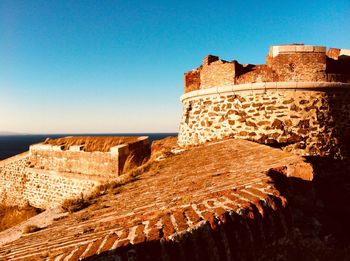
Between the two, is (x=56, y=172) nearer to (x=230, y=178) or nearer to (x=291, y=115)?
(x=291, y=115)

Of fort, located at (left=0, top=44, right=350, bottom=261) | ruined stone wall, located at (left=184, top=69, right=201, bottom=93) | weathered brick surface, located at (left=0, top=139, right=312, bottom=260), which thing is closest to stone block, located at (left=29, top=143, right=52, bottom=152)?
fort, located at (left=0, top=44, right=350, bottom=261)

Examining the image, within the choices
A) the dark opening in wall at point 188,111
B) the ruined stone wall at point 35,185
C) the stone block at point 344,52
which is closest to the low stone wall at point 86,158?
the ruined stone wall at point 35,185

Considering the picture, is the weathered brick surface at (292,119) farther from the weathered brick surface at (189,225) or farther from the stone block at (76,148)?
the stone block at (76,148)

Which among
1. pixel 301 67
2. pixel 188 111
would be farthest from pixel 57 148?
pixel 301 67

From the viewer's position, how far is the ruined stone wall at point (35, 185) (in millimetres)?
14479

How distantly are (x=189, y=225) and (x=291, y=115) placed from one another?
20.3 feet

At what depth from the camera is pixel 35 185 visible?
658 inches

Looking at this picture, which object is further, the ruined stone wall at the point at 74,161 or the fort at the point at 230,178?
the ruined stone wall at the point at 74,161

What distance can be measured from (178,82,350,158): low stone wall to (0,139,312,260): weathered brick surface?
10.3ft

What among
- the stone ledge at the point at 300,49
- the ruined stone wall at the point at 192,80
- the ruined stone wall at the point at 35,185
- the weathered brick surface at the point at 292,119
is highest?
the stone ledge at the point at 300,49

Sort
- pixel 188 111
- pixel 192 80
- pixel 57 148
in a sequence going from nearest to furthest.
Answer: pixel 192 80 → pixel 188 111 → pixel 57 148

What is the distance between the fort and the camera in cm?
274

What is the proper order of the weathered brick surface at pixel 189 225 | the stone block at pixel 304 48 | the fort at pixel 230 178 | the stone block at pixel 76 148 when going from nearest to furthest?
the weathered brick surface at pixel 189 225 → the fort at pixel 230 178 → the stone block at pixel 304 48 → the stone block at pixel 76 148

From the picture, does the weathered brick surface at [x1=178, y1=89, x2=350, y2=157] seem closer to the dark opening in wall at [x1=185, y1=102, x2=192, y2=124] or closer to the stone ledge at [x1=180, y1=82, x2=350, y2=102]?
the stone ledge at [x1=180, y1=82, x2=350, y2=102]
